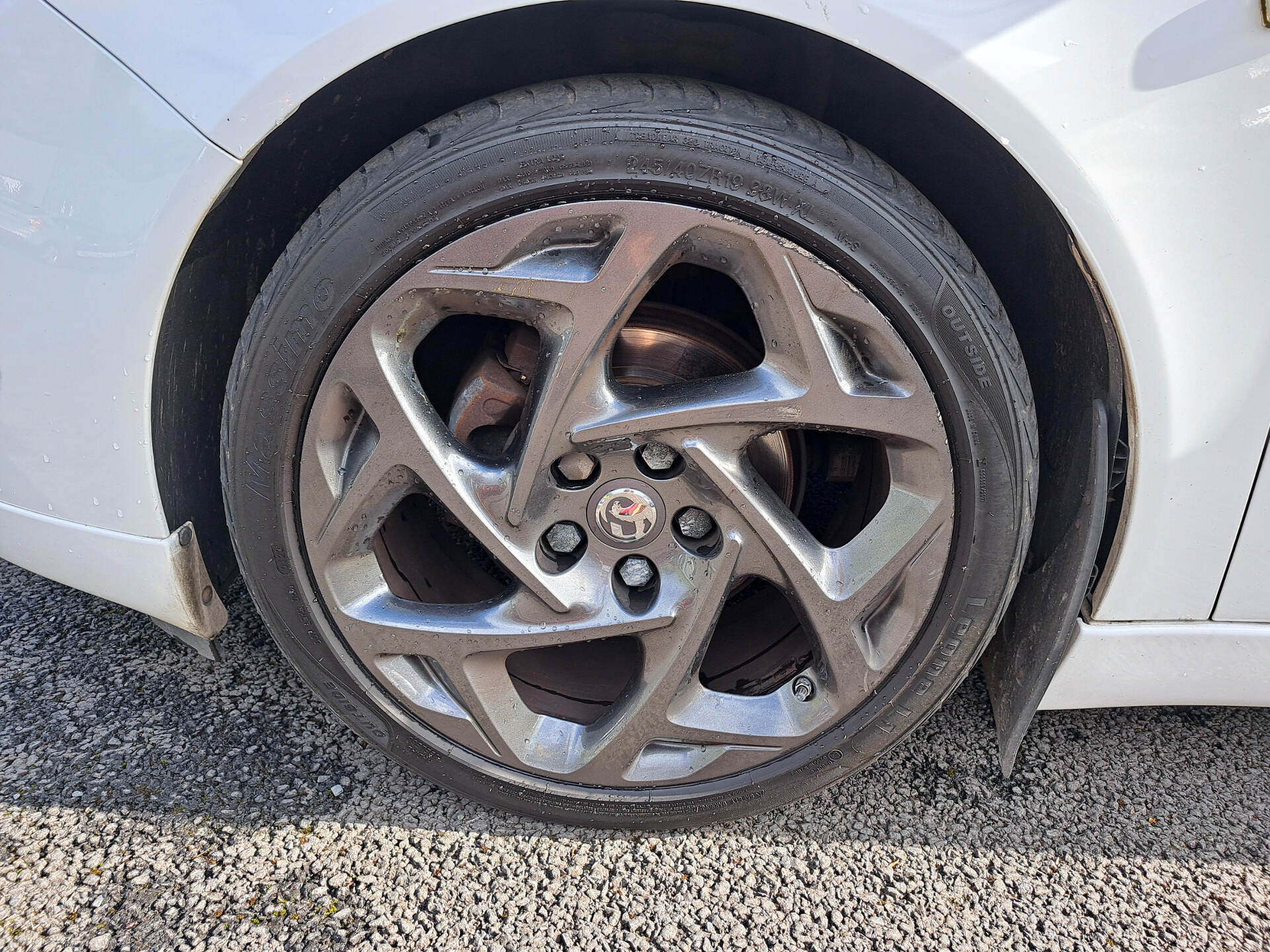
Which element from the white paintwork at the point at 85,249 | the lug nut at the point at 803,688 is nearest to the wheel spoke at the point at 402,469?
the white paintwork at the point at 85,249

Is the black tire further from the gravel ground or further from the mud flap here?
the gravel ground

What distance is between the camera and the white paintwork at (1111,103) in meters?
0.92

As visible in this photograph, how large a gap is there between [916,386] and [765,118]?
15.9 inches

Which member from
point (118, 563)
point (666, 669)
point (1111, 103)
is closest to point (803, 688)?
point (666, 669)

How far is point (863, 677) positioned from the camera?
1.23m

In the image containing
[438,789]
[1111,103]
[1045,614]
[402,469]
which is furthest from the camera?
[438,789]

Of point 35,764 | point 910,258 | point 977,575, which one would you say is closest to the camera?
point 910,258

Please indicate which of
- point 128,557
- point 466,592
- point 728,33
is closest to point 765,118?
→ point 728,33

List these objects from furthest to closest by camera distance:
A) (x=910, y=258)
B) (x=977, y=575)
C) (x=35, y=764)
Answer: (x=35, y=764) → (x=977, y=575) → (x=910, y=258)

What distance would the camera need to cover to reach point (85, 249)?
1.08 m

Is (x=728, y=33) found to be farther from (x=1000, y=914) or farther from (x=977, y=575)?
(x=1000, y=914)

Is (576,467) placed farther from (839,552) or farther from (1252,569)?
(1252,569)

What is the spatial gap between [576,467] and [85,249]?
711 millimetres

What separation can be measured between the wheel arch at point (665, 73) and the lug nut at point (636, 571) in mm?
632
